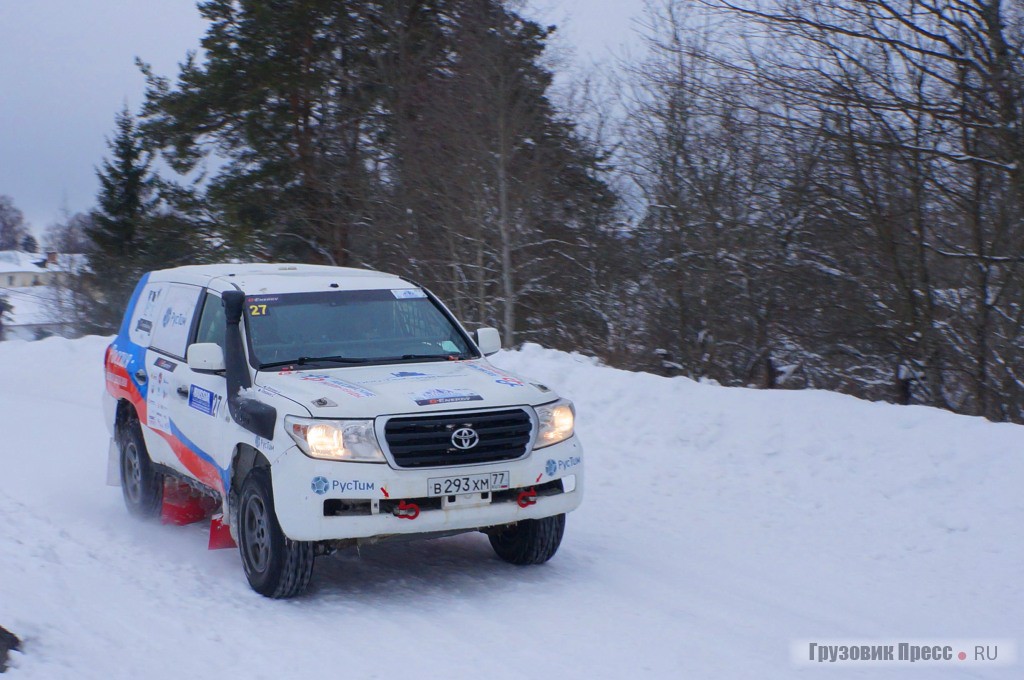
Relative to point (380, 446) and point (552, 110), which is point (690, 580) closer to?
point (380, 446)

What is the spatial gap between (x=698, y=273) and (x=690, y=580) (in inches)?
457

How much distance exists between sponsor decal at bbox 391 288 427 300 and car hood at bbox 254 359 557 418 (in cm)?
89

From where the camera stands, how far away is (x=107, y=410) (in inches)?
336

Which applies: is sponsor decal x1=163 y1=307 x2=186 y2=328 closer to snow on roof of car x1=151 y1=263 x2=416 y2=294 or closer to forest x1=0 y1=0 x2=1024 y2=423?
snow on roof of car x1=151 y1=263 x2=416 y2=294

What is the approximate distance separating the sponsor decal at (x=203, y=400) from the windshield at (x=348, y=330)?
419 mm

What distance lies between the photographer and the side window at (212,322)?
6902 millimetres

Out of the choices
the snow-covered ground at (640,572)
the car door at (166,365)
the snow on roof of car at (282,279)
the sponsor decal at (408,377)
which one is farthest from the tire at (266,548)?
the snow on roof of car at (282,279)

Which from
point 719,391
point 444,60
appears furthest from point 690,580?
point 444,60

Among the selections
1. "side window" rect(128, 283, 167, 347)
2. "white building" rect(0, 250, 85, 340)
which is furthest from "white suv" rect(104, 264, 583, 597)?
"white building" rect(0, 250, 85, 340)

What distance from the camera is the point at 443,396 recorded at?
5785 millimetres

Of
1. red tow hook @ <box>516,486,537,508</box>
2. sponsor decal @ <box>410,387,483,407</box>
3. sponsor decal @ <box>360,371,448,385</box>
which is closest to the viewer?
sponsor decal @ <box>410,387,483,407</box>

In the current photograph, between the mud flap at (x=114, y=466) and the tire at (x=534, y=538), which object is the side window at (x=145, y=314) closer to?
the mud flap at (x=114, y=466)

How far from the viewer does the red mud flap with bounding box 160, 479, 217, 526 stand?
25.2 feet

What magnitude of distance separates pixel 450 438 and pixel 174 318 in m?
2.96
